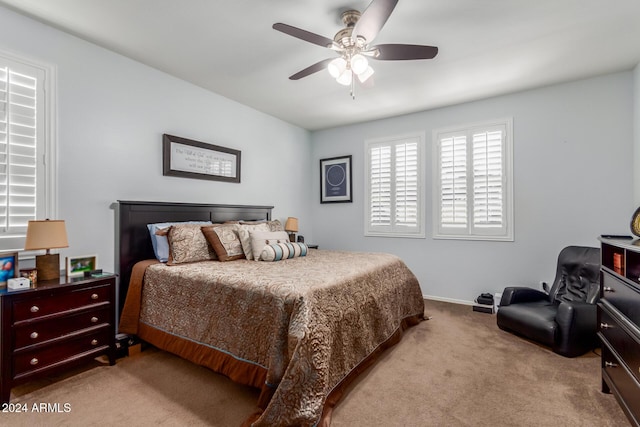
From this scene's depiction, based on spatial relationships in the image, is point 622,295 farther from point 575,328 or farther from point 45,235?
point 45,235

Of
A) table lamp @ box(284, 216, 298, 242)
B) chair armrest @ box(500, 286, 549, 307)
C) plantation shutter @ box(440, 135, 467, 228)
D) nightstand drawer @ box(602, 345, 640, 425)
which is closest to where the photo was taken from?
nightstand drawer @ box(602, 345, 640, 425)

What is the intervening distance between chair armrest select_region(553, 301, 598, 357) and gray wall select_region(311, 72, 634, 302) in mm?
1099

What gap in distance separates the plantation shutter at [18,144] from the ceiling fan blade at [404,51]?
266cm

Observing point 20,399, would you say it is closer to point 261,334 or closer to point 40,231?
point 40,231

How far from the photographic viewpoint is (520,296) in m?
3.12

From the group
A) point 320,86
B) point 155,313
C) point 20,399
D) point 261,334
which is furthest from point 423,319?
point 20,399

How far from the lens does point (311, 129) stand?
5336mm

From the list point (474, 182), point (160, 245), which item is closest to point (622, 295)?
point (474, 182)

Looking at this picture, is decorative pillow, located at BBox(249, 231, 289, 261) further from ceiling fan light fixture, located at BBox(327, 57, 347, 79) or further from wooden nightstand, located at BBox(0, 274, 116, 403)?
ceiling fan light fixture, located at BBox(327, 57, 347, 79)

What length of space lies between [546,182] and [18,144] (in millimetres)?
5121

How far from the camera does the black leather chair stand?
8.20ft

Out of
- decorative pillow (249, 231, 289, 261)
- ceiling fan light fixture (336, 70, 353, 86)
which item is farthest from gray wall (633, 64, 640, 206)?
decorative pillow (249, 231, 289, 261)

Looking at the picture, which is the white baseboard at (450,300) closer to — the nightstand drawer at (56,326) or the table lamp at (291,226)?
the table lamp at (291,226)

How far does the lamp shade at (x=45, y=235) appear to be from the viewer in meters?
2.05
